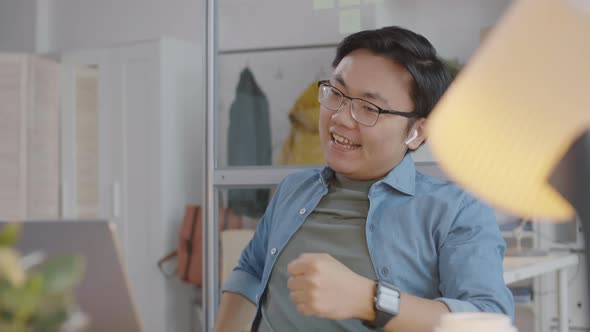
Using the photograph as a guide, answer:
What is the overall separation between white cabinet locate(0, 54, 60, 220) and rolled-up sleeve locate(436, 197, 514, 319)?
12.7 feet

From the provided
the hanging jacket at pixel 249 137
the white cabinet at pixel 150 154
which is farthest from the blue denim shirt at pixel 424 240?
the white cabinet at pixel 150 154

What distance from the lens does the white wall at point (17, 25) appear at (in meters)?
5.43

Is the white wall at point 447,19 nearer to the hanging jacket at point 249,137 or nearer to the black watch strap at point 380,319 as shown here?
the hanging jacket at point 249,137

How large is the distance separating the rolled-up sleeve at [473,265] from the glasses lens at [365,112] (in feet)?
0.81

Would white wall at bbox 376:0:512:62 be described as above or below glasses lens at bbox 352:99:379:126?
above

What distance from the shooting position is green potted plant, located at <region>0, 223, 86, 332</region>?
0.58m

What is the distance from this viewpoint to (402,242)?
144 cm

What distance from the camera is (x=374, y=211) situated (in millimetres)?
1493

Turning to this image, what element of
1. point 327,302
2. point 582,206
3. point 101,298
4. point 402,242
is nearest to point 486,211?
point 402,242

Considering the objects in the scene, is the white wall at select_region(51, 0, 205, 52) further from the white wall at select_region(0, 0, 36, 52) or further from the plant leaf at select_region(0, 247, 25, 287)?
the plant leaf at select_region(0, 247, 25, 287)

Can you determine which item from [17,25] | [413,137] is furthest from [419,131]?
[17,25]

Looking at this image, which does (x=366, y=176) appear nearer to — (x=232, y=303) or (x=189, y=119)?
(x=232, y=303)

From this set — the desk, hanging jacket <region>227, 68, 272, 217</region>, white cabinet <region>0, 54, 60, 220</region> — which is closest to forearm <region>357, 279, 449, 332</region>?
the desk

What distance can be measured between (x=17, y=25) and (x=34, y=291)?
5344 mm
